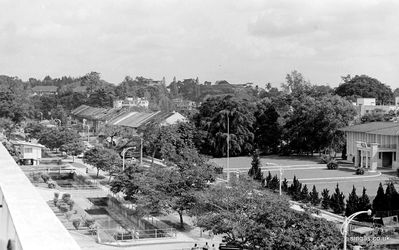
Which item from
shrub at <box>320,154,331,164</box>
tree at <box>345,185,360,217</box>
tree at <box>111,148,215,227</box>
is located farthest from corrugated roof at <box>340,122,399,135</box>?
tree at <box>111,148,215,227</box>

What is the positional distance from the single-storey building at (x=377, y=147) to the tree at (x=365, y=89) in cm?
5100

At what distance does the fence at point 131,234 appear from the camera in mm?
26578

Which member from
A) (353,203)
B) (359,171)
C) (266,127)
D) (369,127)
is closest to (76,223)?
(353,203)

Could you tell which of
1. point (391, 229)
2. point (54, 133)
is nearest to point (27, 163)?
point (54, 133)

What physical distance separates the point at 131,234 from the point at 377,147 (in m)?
30.6

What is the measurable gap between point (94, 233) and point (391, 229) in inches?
562

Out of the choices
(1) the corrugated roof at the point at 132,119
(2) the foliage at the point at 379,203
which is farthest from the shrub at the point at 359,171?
(1) the corrugated roof at the point at 132,119

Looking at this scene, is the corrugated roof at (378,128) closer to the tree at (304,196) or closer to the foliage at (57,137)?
the tree at (304,196)

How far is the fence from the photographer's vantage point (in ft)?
87.2

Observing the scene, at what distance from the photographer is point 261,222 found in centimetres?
2088

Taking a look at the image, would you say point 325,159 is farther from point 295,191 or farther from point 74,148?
point 74,148

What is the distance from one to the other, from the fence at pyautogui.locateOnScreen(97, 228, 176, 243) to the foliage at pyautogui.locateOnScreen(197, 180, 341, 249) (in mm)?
2746

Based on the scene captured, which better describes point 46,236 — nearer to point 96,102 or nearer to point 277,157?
point 277,157

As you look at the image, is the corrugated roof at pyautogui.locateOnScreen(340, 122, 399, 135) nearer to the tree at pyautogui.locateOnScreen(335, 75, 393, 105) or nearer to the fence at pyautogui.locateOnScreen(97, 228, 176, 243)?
the fence at pyautogui.locateOnScreen(97, 228, 176, 243)
